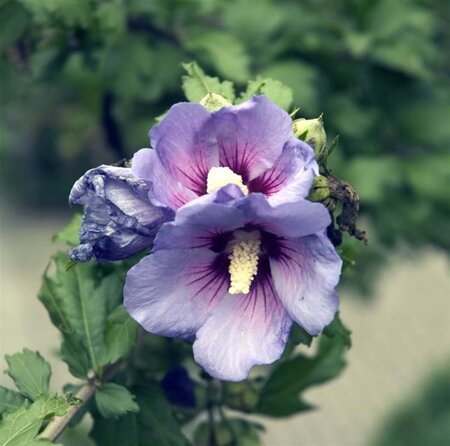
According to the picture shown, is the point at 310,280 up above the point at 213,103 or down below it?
below

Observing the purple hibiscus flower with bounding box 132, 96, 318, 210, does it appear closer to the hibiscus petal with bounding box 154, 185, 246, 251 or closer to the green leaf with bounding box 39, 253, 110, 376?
the hibiscus petal with bounding box 154, 185, 246, 251

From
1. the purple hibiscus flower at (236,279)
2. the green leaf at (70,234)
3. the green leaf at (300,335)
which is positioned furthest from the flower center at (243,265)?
the green leaf at (70,234)

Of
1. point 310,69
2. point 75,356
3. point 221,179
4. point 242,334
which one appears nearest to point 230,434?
point 75,356

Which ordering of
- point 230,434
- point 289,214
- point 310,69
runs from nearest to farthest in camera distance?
point 289,214 < point 230,434 < point 310,69

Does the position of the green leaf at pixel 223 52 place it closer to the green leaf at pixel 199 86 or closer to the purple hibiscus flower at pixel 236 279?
the green leaf at pixel 199 86

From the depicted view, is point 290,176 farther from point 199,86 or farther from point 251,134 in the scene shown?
point 199,86

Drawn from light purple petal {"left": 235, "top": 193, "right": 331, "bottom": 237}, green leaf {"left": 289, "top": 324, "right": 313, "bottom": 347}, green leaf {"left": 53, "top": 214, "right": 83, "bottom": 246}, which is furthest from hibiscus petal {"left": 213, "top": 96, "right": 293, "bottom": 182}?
green leaf {"left": 53, "top": 214, "right": 83, "bottom": 246}

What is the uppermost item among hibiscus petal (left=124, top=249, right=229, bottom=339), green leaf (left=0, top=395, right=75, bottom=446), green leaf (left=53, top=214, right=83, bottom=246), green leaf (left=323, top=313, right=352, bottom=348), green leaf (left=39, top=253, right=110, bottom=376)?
hibiscus petal (left=124, top=249, right=229, bottom=339)
